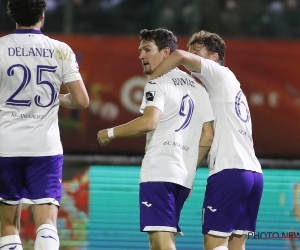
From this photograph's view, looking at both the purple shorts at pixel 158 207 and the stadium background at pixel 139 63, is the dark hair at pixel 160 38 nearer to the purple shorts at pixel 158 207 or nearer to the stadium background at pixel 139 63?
the purple shorts at pixel 158 207

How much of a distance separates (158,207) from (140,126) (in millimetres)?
618

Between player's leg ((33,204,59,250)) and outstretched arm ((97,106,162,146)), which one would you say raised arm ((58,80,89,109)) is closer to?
outstretched arm ((97,106,162,146))

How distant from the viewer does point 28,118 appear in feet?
17.5

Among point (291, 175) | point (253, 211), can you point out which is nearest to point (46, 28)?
point (291, 175)

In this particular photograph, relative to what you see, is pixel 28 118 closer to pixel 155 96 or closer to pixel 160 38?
pixel 155 96

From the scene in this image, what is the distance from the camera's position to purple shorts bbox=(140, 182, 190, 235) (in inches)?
Answer: 225

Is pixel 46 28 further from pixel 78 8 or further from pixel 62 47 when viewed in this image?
pixel 62 47

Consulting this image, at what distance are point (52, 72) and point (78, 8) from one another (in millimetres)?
5497

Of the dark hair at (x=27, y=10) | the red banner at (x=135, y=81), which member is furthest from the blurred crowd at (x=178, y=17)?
the dark hair at (x=27, y=10)

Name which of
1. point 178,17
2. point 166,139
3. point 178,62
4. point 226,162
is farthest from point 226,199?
point 178,17

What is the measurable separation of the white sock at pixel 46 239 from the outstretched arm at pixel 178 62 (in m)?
1.37

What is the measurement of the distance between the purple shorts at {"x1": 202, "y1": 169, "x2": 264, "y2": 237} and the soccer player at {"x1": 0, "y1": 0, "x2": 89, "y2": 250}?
113 centimetres

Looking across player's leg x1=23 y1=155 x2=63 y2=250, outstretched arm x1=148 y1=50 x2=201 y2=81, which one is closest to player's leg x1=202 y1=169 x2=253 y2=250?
outstretched arm x1=148 y1=50 x2=201 y2=81

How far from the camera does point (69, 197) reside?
9000 millimetres
